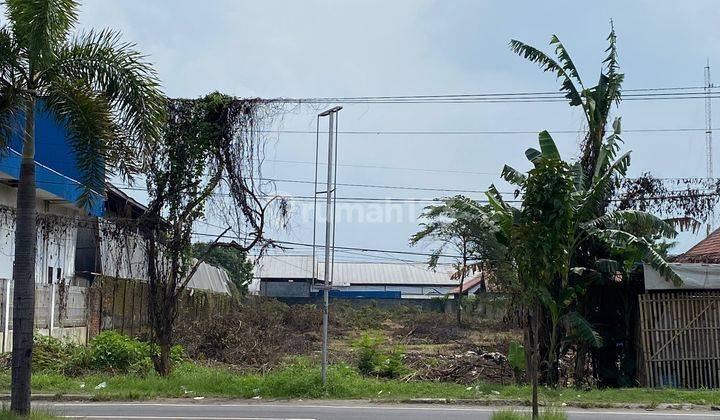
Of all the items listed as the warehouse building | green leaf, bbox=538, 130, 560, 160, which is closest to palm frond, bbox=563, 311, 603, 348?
green leaf, bbox=538, 130, 560, 160

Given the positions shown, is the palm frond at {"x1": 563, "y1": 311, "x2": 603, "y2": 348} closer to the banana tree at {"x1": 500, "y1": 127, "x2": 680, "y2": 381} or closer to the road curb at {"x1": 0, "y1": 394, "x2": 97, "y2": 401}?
the banana tree at {"x1": 500, "y1": 127, "x2": 680, "y2": 381}

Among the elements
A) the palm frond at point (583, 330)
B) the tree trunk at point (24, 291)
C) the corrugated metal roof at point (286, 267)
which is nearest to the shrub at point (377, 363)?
the palm frond at point (583, 330)

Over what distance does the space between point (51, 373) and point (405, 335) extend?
859 inches

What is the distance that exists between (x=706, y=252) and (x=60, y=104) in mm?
21158

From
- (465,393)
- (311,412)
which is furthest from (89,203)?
(465,393)

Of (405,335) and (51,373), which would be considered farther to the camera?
(405,335)

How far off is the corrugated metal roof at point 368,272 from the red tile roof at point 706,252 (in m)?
45.9

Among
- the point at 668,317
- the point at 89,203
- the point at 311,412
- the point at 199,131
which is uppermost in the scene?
the point at 199,131

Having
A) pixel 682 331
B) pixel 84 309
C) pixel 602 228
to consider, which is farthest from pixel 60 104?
pixel 84 309

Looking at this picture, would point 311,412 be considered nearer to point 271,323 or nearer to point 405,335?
point 271,323

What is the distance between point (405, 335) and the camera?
39.5 meters

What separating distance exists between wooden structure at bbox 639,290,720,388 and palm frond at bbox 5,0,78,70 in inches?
579

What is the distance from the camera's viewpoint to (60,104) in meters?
11.5

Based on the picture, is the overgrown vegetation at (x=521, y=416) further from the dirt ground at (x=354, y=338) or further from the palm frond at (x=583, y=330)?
the dirt ground at (x=354, y=338)
